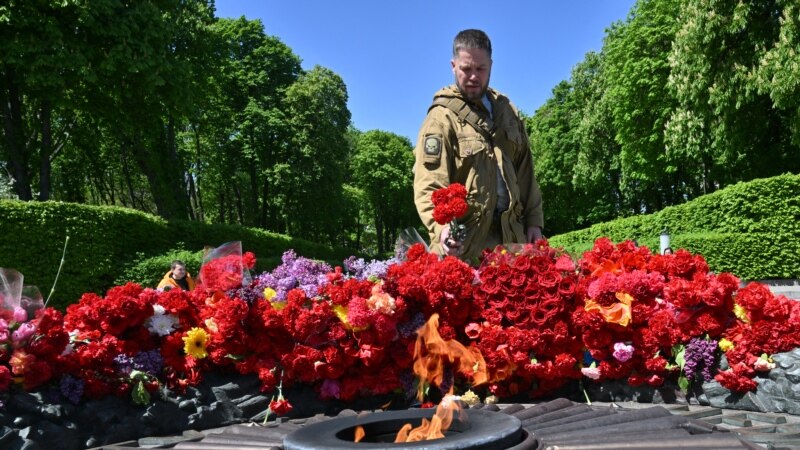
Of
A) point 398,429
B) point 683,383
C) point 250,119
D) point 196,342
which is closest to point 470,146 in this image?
point 683,383

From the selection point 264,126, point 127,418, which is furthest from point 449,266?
point 264,126

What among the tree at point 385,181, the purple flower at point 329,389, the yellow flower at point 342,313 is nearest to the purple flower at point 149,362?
the purple flower at point 329,389

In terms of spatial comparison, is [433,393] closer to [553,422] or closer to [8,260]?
[553,422]

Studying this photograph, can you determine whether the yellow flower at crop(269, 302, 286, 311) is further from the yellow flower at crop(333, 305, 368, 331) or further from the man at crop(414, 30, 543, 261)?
the man at crop(414, 30, 543, 261)

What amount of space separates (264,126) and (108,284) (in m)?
18.2

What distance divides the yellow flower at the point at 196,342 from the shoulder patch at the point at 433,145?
77.3 inches

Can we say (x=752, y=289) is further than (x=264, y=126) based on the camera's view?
No

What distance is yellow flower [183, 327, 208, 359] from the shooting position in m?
4.28

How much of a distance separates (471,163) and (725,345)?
79.7 inches

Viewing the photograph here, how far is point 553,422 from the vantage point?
3066mm

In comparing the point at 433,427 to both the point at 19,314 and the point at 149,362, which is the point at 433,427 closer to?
the point at 149,362

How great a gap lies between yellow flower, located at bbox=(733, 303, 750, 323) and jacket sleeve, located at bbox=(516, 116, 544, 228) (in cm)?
158

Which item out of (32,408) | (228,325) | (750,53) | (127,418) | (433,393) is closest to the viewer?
(32,408)

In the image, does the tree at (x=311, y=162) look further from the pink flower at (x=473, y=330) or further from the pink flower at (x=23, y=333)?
the pink flower at (x=23, y=333)
